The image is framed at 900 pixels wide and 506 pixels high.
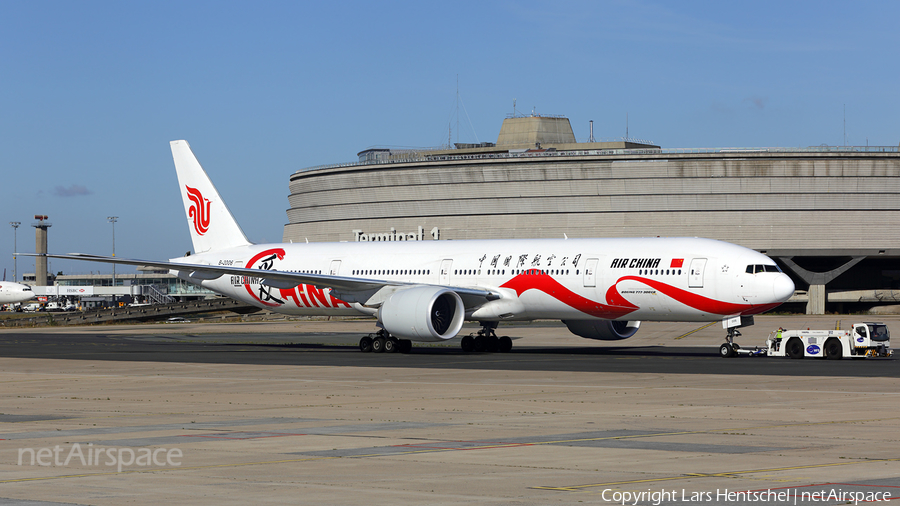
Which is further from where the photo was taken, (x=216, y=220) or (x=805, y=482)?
(x=216, y=220)

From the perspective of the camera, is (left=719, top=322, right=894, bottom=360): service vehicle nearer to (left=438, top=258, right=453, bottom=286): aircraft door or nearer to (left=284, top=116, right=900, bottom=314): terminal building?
(left=438, top=258, right=453, bottom=286): aircraft door

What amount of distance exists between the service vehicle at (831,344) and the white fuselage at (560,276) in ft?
5.35

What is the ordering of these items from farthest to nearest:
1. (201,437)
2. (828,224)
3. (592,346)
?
(828,224) → (592,346) → (201,437)

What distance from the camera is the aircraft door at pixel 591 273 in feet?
115

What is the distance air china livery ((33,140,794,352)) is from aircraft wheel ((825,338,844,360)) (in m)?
2.35

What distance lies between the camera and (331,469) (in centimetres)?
1146

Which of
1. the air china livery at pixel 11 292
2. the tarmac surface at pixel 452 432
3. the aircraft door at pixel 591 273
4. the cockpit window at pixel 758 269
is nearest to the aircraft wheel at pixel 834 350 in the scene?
the tarmac surface at pixel 452 432

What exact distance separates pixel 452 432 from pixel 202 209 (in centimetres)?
3369

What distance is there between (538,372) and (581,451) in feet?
46.4

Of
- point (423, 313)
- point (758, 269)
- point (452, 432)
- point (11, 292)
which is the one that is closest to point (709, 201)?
point (11, 292)

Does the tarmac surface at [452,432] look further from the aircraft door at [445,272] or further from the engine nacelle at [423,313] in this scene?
A: the aircraft door at [445,272]

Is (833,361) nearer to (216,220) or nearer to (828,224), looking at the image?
(216,220)

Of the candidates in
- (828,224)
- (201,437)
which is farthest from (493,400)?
(828,224)

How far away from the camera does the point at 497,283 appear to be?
123 feet
